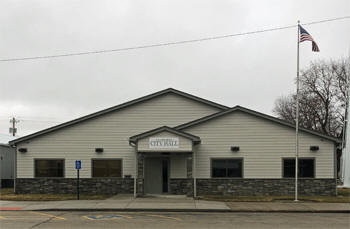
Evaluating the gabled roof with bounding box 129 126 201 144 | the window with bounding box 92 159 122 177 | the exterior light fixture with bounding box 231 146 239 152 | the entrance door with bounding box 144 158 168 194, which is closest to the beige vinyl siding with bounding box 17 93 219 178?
the window with bounding box 92 159 122 177

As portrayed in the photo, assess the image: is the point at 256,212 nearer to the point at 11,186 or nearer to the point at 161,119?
the point at 161,119

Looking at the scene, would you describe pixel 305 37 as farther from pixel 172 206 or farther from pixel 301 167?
pixel 172 206

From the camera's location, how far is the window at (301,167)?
25219 mm

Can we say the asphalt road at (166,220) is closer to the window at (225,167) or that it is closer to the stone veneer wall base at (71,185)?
the window at (225,167)

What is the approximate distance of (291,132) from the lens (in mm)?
25266

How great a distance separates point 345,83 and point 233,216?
43.1m

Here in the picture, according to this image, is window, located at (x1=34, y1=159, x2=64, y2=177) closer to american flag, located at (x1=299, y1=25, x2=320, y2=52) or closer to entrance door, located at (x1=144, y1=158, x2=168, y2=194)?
entrance door, located at (x1=144, y1=158, x2=168, y2=194)

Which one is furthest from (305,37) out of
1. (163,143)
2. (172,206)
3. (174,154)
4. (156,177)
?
(156,177)

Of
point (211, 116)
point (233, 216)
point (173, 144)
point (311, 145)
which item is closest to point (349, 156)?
point (311, 145)

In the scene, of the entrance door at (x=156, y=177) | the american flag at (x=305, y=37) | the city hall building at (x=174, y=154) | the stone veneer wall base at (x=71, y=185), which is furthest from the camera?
the stone veneer wall base at (x=71, y=185)

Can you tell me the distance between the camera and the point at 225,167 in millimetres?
25531

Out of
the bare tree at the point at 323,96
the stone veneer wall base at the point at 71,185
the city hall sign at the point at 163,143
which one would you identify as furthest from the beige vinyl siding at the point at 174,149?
the bare tree at the point at 323,96

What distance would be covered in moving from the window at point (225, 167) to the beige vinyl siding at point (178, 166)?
5.25ft

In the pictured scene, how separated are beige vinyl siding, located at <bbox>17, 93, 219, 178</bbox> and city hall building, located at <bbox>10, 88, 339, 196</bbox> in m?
0.06
